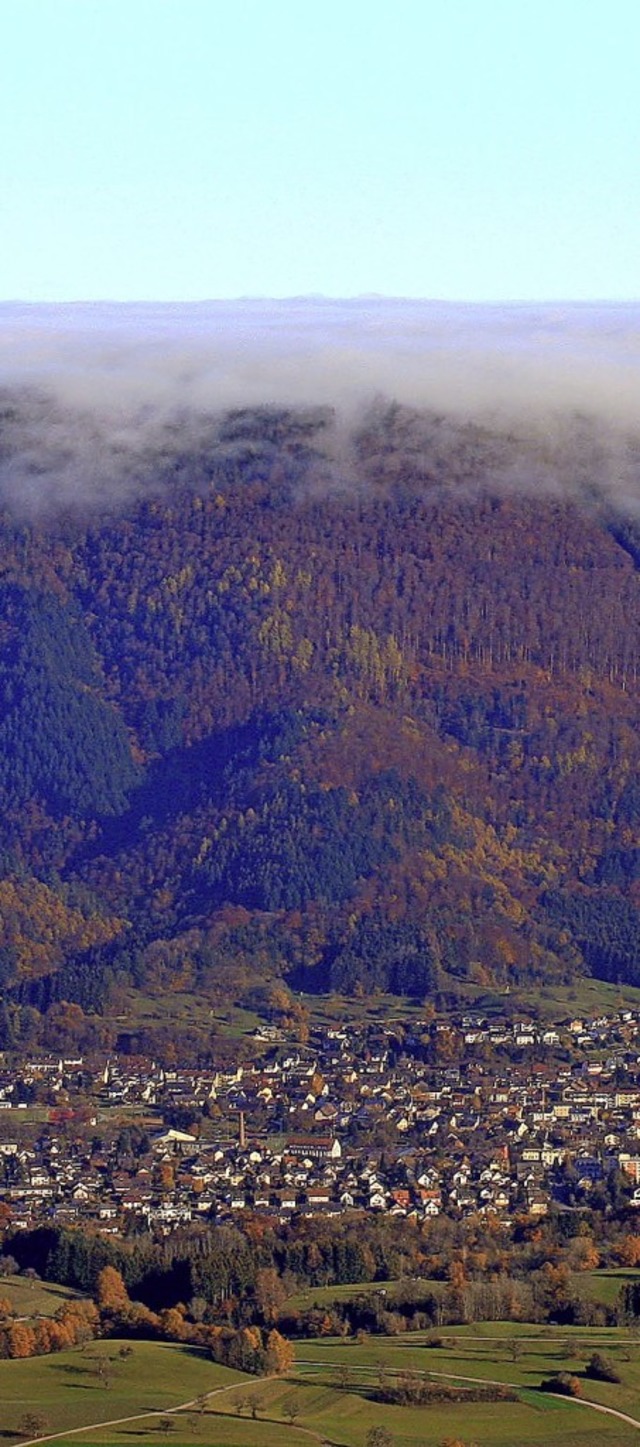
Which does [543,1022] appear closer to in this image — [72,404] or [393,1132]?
[393,1132]

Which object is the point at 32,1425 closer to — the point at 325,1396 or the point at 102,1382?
the point at 102,1382

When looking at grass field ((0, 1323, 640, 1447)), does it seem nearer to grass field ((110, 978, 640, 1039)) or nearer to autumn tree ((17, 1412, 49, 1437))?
autumn tree ((17, 1412, 49, 1437))

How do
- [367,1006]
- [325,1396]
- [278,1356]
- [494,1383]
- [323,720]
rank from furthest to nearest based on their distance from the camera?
[323,720]
[367,1006]
[278,1356]
[494,1383]
[325,1396]

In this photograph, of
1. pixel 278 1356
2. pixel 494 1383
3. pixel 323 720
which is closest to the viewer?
pixel 494 1383

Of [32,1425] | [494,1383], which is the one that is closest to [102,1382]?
[32,1425]

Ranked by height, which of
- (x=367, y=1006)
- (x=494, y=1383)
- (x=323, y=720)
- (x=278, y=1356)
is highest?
(x=323, y=720)

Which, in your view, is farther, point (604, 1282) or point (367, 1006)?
point (367, 1006)
